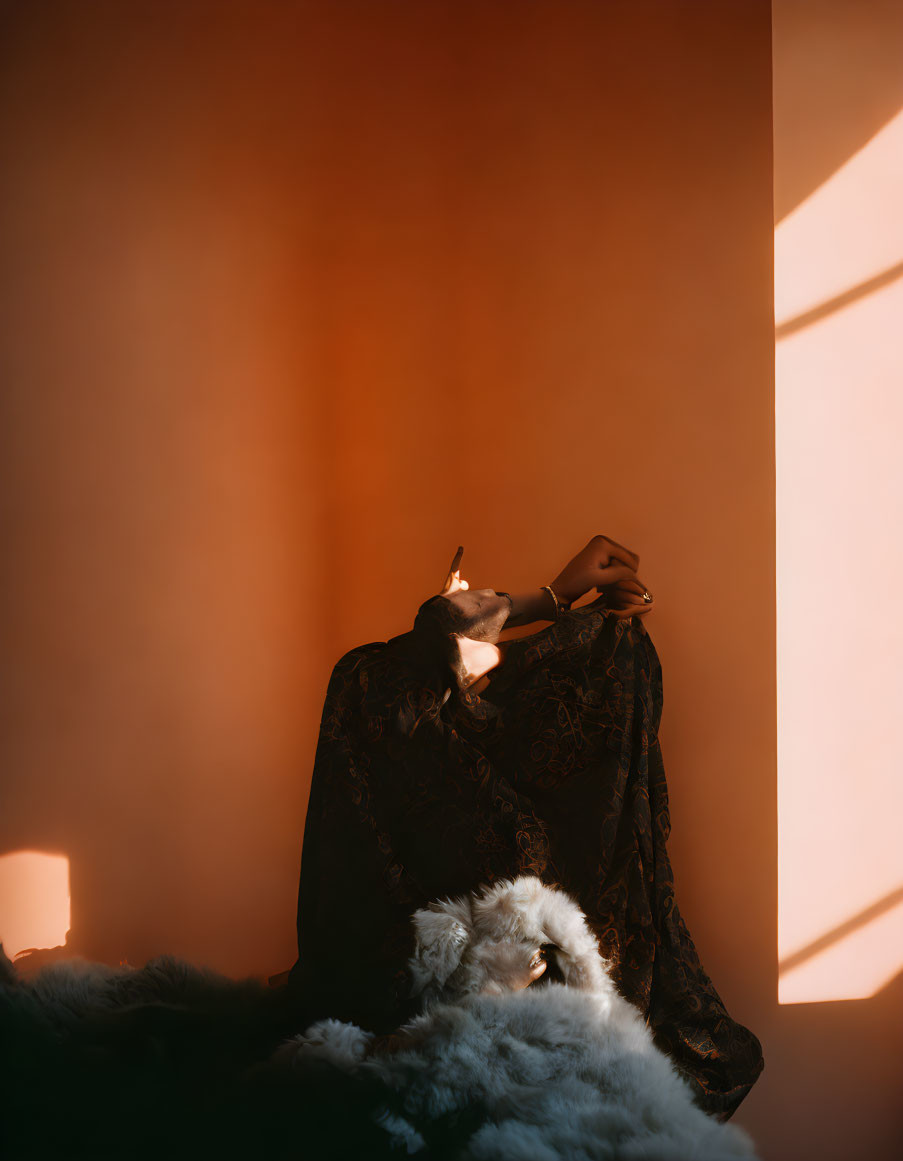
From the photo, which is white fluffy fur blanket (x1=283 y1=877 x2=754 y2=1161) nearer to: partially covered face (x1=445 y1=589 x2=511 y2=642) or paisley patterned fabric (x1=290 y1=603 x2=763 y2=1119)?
paisley patterned fabric (x1=290 y1=603 x2=763 y2=1119)

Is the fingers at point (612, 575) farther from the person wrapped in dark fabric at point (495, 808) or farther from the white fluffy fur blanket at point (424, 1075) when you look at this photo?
the white fluffy fur blanket at point (424, 1075)

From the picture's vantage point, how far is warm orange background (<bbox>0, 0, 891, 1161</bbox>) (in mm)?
1999

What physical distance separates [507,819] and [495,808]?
0.03m

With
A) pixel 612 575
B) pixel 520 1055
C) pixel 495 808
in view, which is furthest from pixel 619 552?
pixel 520 1055

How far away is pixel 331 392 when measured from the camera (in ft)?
8.66

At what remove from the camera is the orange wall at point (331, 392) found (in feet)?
6.63

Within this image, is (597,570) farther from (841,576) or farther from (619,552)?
(841,576)

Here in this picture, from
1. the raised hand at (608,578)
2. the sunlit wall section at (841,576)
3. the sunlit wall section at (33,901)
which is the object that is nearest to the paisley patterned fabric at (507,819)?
the raised hand at (608,578)

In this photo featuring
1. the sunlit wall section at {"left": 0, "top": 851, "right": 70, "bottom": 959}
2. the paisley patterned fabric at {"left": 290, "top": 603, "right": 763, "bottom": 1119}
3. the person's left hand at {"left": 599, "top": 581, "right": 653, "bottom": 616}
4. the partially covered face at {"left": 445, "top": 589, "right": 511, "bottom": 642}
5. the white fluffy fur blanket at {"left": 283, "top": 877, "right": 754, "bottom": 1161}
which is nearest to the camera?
the white fluffy fur blanket at {"left": 283, "top": 877, "right": 754, "bottom": 1161}

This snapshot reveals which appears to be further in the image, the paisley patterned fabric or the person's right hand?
the person's right hand

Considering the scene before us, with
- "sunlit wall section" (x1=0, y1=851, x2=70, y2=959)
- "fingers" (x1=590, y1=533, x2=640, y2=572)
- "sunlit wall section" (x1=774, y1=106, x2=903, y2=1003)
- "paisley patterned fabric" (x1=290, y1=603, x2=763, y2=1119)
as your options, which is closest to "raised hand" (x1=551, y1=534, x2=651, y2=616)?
"fingers" (x1=590, y1=533, x2=640, y2=572)

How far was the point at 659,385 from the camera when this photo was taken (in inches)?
Answer: 84.0

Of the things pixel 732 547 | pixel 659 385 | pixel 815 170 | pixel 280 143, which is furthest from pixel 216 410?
pixel 815 170

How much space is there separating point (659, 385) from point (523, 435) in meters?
0.46
